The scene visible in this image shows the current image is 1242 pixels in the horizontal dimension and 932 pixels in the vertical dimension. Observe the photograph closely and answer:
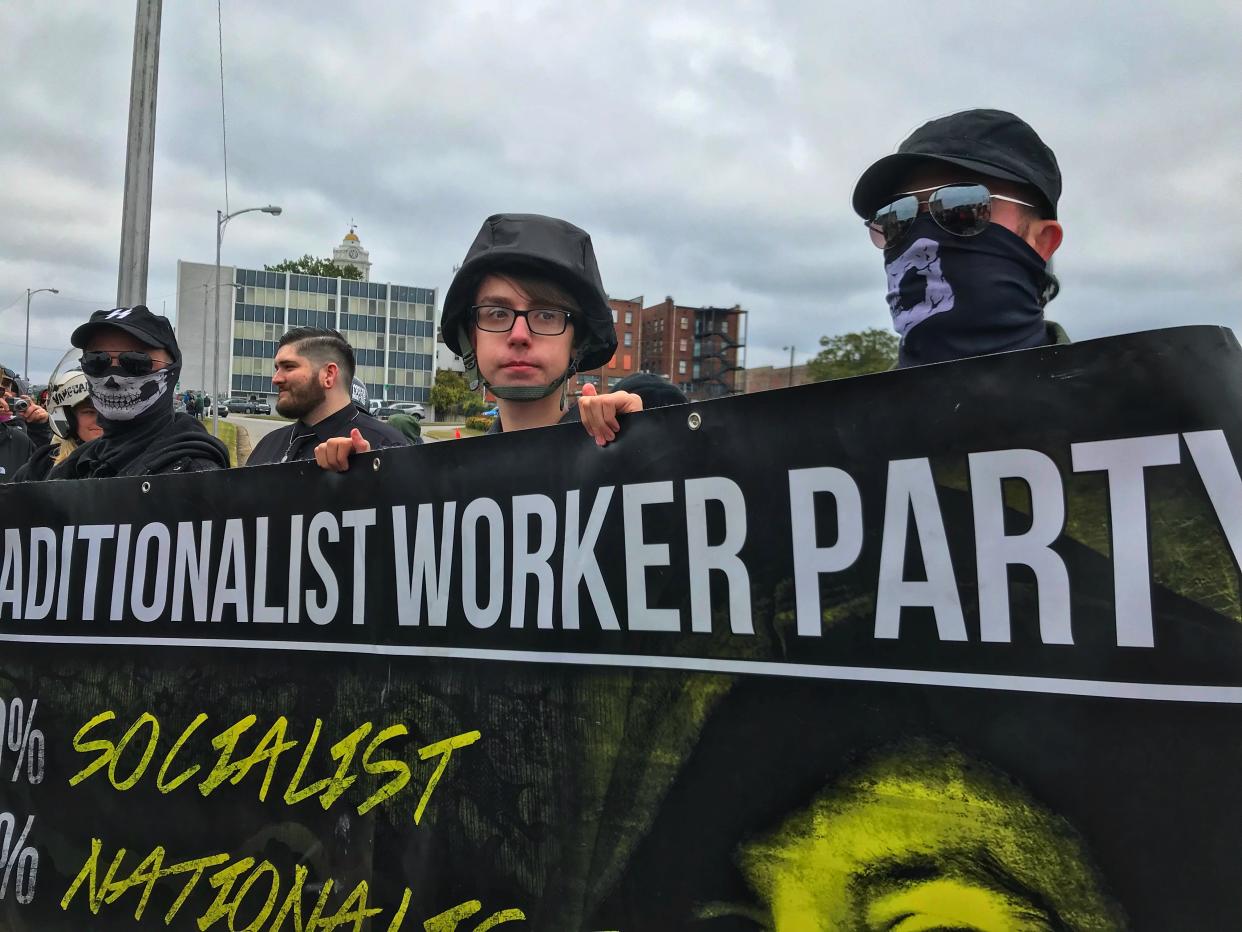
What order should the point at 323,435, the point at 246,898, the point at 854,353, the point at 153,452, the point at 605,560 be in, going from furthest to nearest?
1. the point at 854,353
2. the point at 323,435
3. the point at 153,452
4. the point at 246,898
5. the point at 605,560

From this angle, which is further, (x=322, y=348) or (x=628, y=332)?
(x=628, y=332)

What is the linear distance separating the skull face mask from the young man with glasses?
4.98ft

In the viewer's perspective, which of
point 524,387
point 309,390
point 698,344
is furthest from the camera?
point 698,344

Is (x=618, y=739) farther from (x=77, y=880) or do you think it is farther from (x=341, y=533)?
(x=77, y=880)

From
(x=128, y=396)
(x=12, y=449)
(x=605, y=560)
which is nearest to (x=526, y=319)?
(x=605, y=560)

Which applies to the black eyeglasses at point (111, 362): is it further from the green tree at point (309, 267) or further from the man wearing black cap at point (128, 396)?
the green tree at point (309, 267)

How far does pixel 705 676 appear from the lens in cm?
151

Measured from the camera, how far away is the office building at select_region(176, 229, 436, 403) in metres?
80.8

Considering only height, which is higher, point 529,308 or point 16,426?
point 16,426

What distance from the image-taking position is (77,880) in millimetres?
2391

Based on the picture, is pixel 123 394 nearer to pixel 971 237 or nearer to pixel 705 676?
pixel 705 676

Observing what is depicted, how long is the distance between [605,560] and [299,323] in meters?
89.4

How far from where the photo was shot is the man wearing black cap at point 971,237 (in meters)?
1.71

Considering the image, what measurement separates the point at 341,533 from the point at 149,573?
74 cm
